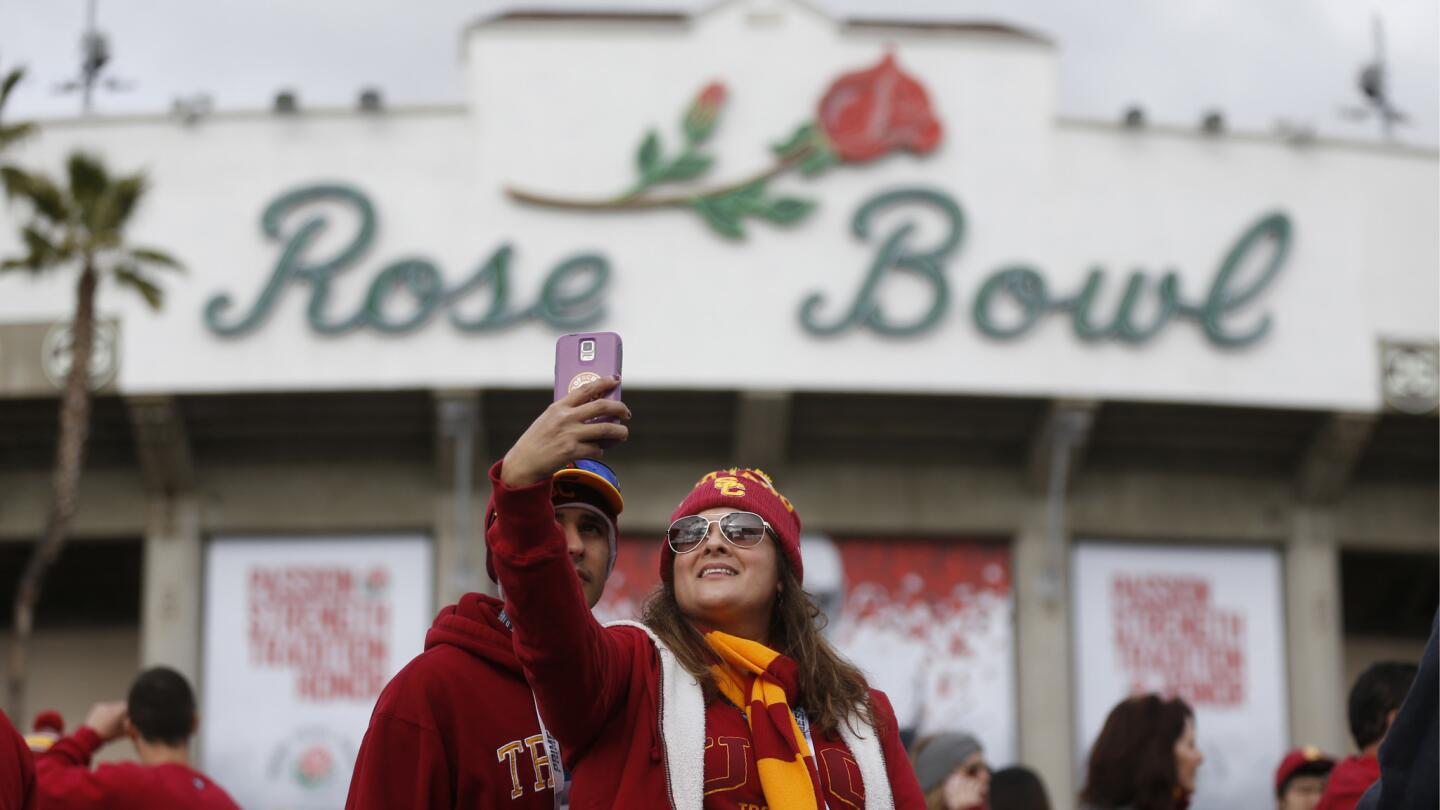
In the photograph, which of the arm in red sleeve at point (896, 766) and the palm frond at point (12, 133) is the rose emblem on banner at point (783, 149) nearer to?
the palm frond at point (12, 133)

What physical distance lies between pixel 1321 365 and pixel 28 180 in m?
17.5

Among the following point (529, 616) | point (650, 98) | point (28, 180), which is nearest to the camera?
point (529, 616)

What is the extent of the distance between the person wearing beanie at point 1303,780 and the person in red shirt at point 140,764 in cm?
426

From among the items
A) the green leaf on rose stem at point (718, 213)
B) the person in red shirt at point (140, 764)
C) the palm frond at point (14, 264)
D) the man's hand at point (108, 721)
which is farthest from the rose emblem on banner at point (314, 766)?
the man's hand at point (108, 721)

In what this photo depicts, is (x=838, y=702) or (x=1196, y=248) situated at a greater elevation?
(x=1196, y=248)

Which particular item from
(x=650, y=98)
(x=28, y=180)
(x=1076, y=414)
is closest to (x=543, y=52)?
(x=650, y=98)

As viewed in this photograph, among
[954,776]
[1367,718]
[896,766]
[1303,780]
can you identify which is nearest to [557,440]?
[896,766]

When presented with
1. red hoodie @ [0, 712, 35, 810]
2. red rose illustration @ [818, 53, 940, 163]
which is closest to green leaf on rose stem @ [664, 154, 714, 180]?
red rose illustration @ [818, 53, 940, 163]

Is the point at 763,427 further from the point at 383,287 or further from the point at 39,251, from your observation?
the point at 39,251

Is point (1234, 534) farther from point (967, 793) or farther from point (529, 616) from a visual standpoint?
point (529, 616)

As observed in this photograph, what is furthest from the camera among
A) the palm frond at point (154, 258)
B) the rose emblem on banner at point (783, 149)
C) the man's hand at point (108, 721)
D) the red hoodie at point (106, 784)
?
the rose emblem on banner at point (783, 149)

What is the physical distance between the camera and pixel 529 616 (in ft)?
13.7

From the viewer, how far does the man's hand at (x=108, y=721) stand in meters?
6.88

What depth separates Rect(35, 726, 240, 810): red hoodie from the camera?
6453 millimetres
